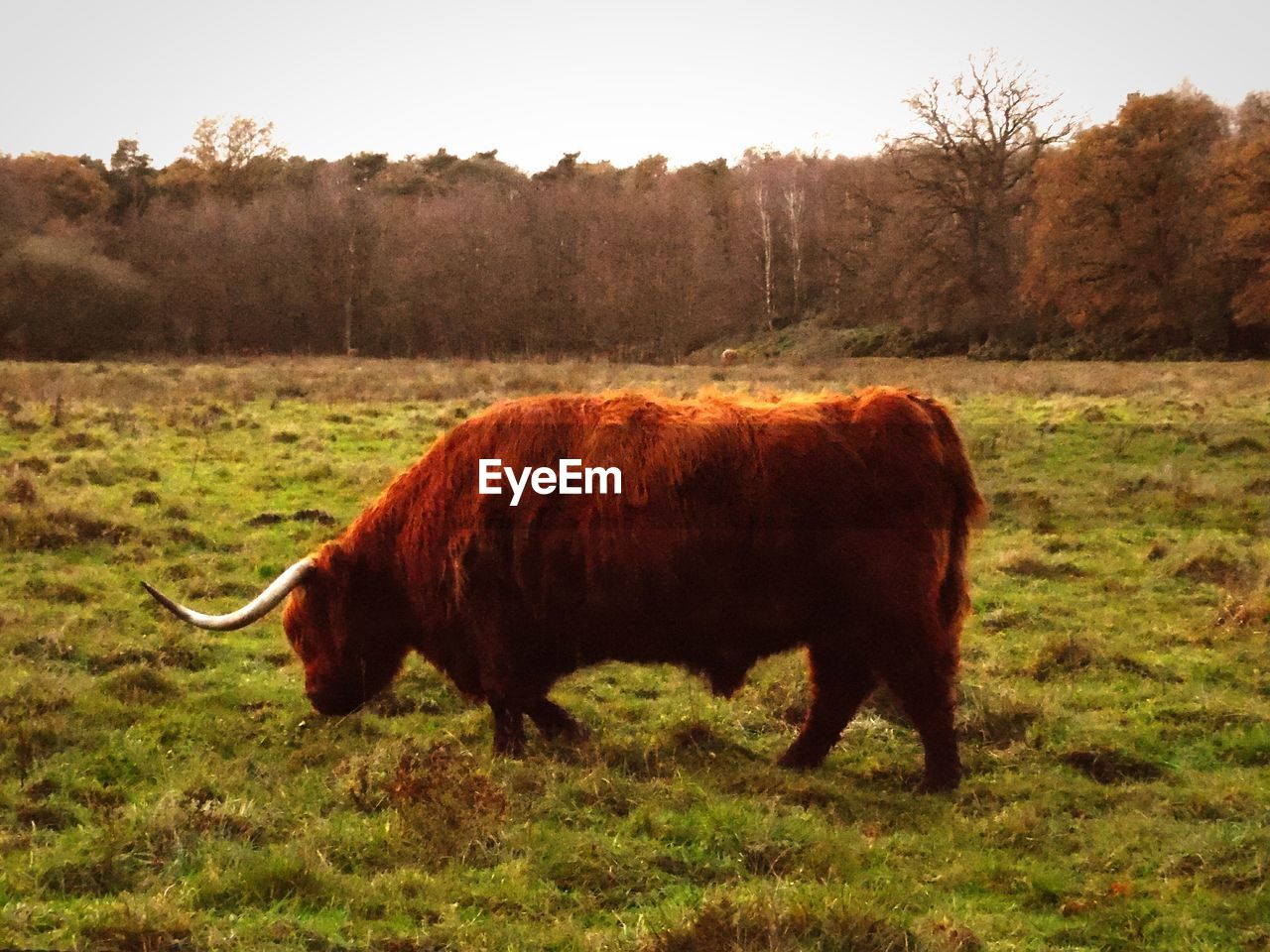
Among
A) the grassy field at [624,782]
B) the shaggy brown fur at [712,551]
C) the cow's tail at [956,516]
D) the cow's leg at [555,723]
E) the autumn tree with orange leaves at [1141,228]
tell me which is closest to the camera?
the grassy field at [624,782]

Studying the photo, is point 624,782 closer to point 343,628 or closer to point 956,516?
point 343,628

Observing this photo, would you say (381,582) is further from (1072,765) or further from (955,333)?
(955,333)

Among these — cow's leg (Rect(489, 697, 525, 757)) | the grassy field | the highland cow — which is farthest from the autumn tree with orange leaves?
cow's leg (Rect(489, 697, 525, 757))

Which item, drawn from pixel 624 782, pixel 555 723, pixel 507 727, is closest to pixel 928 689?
pixel 624 782

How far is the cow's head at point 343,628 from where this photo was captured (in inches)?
261

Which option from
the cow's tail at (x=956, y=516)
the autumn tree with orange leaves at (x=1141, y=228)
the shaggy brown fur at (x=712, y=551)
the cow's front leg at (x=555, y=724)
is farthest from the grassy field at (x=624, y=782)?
the autumn tree with orange leaves at (x=1141, y=228)

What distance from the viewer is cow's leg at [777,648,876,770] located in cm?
617

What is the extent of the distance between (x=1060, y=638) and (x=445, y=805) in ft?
15.9

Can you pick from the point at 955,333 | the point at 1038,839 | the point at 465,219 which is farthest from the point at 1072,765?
the point at 465,219

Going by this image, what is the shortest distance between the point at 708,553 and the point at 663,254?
4474 cm

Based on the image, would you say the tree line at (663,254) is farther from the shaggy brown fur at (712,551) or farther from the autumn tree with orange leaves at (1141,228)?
the shaggy brown fur at (712,551)

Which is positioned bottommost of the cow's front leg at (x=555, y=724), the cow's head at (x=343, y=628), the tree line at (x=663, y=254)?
the cow's front leg at (x=555, y=724)

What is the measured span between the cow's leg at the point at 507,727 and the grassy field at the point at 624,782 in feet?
0.34

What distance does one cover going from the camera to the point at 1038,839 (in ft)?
16.7
